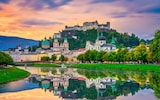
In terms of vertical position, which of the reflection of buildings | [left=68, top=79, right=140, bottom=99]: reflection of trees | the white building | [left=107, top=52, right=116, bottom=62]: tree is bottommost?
[left=68, top=79, right=140, bottom=99]: reflection of trees

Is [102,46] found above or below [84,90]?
above

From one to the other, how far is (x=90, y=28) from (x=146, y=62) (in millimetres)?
115524

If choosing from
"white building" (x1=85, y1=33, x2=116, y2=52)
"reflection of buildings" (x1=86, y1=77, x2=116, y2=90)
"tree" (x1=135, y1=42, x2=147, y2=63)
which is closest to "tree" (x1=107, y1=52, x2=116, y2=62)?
"tree" (x1=135, y1=42, x2=147, y2=63)

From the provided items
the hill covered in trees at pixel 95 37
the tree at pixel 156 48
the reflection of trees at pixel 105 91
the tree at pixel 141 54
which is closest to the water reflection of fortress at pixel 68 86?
the reflection of trees at pixel 105 91

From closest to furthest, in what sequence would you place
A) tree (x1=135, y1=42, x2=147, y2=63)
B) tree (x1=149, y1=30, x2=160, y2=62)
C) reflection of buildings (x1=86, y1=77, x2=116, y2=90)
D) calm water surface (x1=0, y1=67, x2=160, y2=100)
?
calm water surface (x1=0, y1=67, x2=160, y2=100) < reflection of buildings (x1=86, y1=77, x2=116, y2=90) < tree (x1=149, y1=30, x2=160, y2=62) < tree (x1=135, y1=42, x2=147, y2=63)

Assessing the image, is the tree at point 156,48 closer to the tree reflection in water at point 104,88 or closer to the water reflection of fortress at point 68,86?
the water reflection of fortress at point 68,86

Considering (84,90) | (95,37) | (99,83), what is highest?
(95,37)

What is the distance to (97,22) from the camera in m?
190

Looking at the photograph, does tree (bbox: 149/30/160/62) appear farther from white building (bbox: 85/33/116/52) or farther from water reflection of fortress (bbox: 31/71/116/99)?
white building (bbox: 85/33/116/52)

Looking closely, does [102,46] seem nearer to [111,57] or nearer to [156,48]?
[111,57]

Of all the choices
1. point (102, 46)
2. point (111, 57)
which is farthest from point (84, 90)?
point (102, 46)

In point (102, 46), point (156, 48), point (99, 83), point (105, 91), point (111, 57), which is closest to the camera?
point (105, 91)

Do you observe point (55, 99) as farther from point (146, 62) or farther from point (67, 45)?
point (67, 45)

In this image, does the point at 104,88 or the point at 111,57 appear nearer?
the point at 104,88
